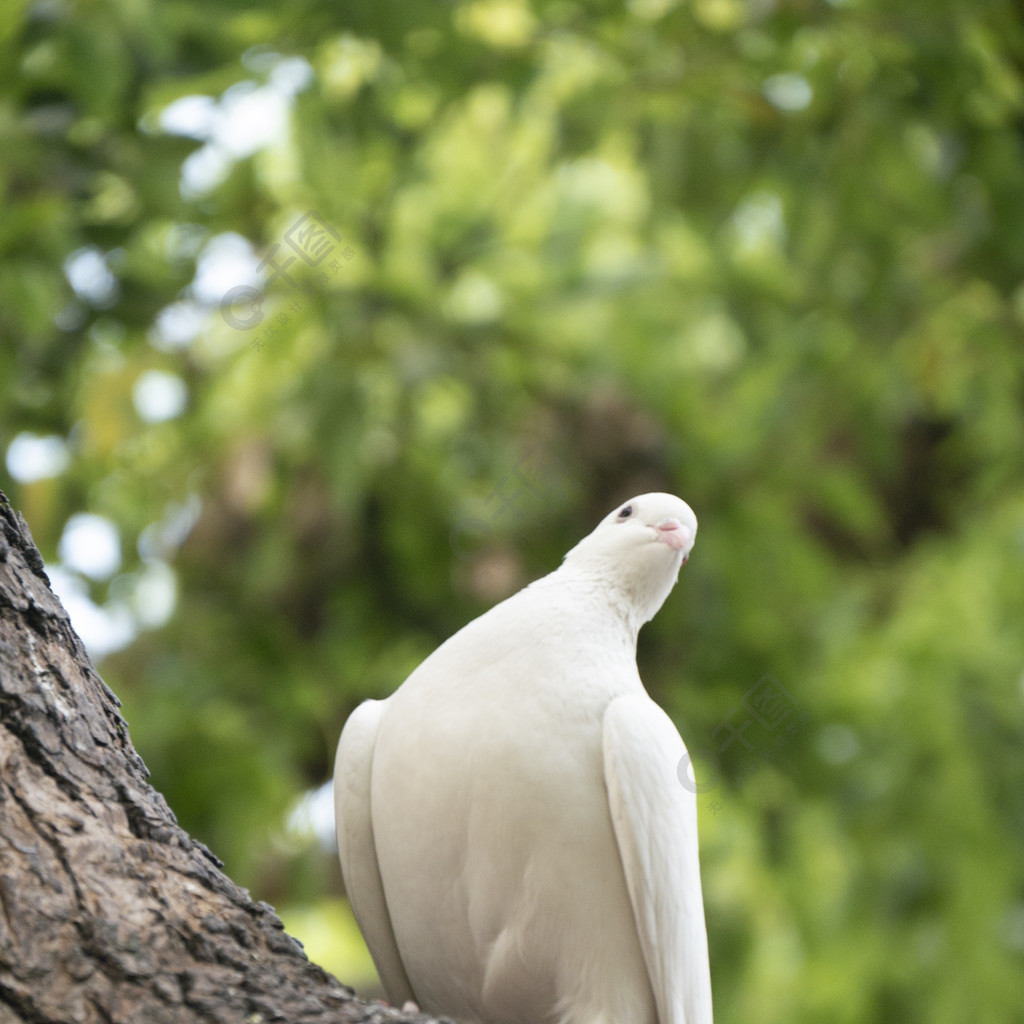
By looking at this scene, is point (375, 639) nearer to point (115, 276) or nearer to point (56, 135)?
point (115, 276)

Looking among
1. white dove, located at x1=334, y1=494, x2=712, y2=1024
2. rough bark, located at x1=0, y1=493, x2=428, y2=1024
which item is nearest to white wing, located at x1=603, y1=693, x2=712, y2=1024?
white dove, located at x1=334, y1=494, x2=712, y2=1024

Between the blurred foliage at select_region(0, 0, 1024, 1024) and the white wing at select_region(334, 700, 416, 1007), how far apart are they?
235 centimetres

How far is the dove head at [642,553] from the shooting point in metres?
1.88

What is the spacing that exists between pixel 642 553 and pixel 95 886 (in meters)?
0.94

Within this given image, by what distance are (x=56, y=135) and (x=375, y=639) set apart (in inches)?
109

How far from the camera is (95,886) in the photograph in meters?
1.46

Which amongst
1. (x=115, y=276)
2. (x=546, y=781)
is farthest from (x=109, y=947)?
(x=115, y=276)

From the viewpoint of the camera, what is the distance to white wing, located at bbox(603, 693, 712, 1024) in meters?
1.68

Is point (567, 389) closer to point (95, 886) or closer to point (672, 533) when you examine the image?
point (672, 533)

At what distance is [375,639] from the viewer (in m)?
5.83

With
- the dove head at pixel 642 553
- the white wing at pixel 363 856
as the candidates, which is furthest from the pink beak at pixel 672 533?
the white wing at pixel 363 856

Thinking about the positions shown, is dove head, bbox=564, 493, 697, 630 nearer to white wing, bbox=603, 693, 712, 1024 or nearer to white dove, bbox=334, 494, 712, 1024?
white dove, bbox=334, 494, 712, 1024

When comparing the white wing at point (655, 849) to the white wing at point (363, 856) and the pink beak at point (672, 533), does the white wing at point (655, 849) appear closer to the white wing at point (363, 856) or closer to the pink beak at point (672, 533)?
the pink beak at point (672, 533)

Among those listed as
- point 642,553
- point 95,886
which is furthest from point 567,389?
point 95,886
